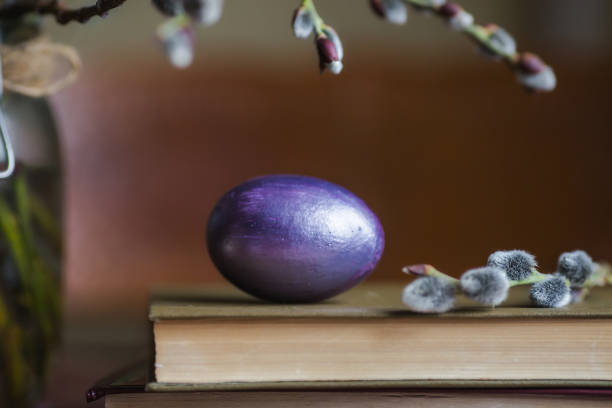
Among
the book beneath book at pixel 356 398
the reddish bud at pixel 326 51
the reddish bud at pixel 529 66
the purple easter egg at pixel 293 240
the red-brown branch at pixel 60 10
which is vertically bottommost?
the book beneath book at pixel 356 398

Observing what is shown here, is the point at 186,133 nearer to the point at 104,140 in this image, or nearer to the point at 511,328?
the point at 104,140

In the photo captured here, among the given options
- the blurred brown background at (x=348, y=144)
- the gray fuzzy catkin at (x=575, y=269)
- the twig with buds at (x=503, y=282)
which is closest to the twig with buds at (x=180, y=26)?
the twig with buds at (x=503, y=282)

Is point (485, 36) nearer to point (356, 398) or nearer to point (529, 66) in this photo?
point (529, 66)

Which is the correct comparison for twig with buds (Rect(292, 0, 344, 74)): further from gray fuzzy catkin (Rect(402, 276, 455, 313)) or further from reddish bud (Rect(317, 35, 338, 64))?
gray fuzzy catkin (Rect(402, 276, 455, 313))

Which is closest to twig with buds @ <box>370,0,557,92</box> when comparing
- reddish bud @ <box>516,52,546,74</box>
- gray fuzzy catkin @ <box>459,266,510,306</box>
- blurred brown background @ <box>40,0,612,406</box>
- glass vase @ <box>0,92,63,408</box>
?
reddish bud @ <box>516,52,546,74</box>

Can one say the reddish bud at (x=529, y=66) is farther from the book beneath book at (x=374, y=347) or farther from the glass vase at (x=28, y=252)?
the glass vase at (x=28, y=252)

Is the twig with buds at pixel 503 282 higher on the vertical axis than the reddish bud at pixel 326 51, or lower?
lower

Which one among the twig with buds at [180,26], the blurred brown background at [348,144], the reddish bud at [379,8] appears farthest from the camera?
the blurred brown background at [348,144]

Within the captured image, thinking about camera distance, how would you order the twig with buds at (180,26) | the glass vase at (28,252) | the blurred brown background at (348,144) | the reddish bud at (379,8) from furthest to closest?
the blurred brown background at (348,144)
the glass vase at (28,252)
the reddish bud at (379,8)
the twig with buds at (180,26)
